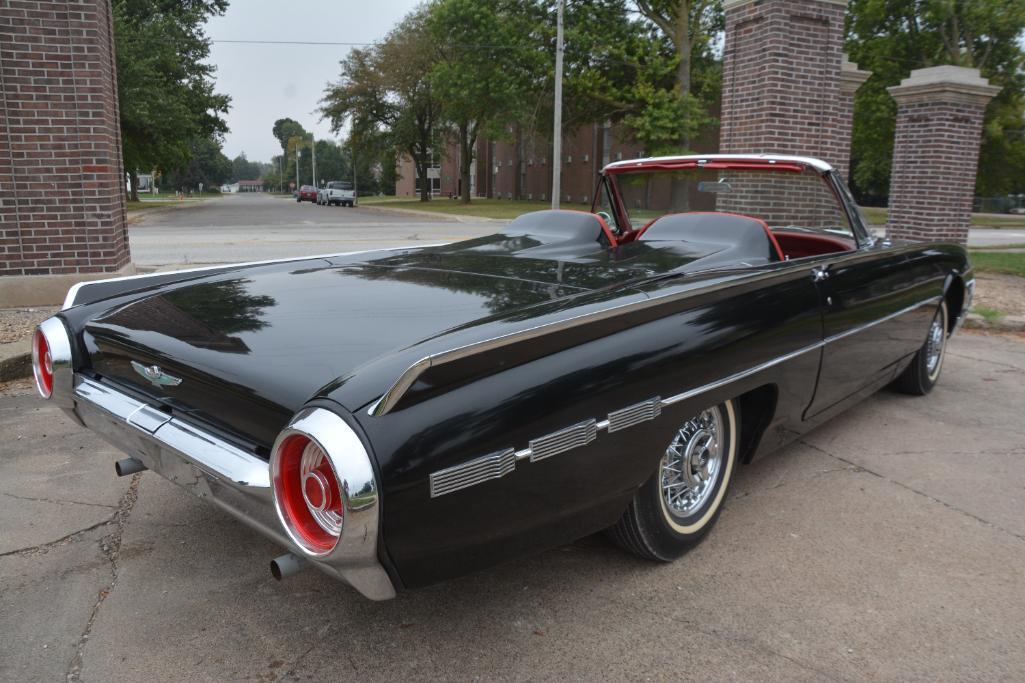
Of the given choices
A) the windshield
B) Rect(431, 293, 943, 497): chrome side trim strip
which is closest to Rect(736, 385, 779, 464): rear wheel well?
Rect(431, 293, 943, 497): chrome side trim strip

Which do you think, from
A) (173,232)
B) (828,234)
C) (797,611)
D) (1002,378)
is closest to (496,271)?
(797,611)

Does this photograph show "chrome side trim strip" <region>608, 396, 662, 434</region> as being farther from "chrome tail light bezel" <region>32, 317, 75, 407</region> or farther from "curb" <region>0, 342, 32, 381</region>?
"curb" <region>0, 342, 32, 381</region>

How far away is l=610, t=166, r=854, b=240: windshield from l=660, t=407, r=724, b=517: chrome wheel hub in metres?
1.39

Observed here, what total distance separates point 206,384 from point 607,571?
4.69 feet

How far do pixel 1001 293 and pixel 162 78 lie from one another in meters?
33.3

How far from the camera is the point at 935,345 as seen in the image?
4953 mm

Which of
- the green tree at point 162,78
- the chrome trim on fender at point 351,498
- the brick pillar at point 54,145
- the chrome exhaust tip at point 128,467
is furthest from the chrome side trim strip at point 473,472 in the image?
the green tree at point 162,78

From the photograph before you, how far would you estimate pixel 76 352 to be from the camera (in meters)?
2.84

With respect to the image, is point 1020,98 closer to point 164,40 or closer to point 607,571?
point 164,40

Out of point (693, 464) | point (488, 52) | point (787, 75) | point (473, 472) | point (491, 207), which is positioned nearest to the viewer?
point (473, 472)

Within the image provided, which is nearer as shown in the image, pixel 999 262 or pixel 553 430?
pixel 553 430

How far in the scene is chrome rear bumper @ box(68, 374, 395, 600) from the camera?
6.15ft

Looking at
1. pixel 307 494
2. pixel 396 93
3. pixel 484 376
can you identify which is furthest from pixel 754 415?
pixel 396 93

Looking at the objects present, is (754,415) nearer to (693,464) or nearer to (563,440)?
(693,464)
